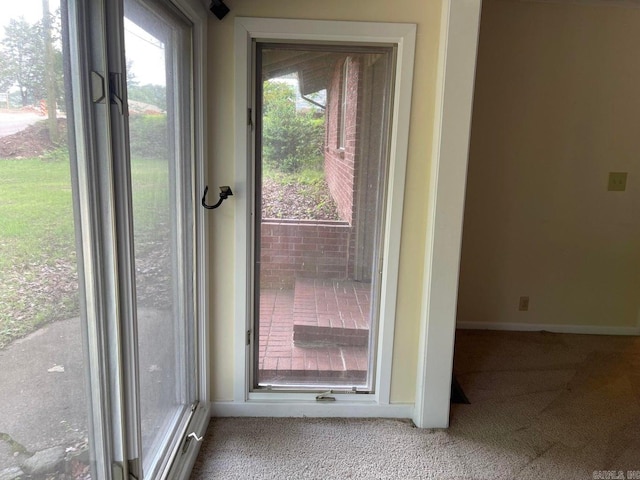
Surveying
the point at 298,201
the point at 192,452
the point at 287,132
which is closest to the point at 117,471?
the point at 192,452

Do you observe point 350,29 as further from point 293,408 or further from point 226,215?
point 293,408

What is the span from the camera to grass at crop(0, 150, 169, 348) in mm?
833

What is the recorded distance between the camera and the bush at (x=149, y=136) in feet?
4.53

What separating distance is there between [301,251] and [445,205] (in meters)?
0.68

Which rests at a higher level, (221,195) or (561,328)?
(221,195)

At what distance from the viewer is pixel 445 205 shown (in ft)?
6.62

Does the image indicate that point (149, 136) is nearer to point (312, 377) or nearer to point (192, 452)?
point (192, 452)

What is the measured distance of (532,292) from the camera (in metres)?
3.42

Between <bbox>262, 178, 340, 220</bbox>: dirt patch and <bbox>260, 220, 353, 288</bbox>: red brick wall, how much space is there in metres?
0.04

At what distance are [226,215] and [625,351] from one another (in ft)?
9.21

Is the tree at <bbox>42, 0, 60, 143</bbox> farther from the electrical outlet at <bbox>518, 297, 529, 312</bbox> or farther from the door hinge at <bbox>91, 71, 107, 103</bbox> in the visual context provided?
the electrical outlet at <bbox>518, 297, 529, 312</bbox>

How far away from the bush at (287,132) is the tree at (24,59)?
119 centimetres

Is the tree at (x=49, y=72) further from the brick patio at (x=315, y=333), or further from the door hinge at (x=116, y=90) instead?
the brick patio at (x=315, y=333)

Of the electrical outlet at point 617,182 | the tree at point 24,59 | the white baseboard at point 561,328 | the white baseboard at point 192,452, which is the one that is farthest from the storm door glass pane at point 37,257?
the electrical outlet at point 617,182
